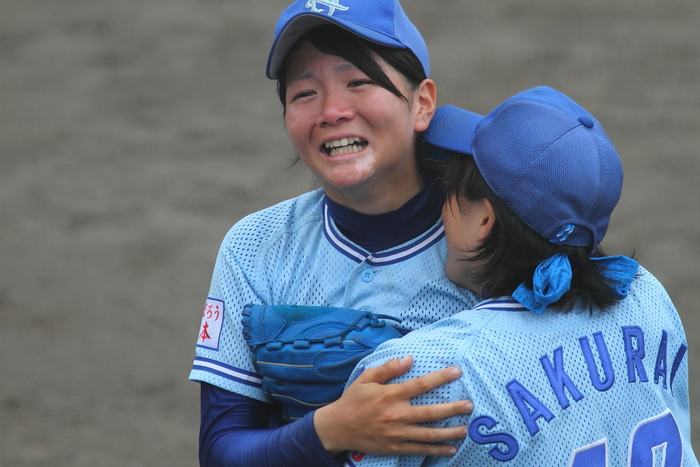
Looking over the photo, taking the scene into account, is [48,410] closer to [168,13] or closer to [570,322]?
[168,13]

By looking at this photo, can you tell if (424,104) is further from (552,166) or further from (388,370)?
(388,370)

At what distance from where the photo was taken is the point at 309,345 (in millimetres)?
1554

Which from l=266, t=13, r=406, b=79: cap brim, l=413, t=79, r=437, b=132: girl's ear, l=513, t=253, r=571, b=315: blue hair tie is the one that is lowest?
l=513, t=253, r=571, b=315: blue hair tie

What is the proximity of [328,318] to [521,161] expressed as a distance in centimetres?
46

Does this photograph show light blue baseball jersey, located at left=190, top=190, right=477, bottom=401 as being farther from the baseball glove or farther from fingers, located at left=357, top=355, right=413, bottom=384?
fingers, located at left=357, top=355, right=413, bottom=384

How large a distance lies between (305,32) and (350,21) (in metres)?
0.11

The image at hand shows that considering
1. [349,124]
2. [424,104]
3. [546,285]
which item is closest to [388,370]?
[546,285]

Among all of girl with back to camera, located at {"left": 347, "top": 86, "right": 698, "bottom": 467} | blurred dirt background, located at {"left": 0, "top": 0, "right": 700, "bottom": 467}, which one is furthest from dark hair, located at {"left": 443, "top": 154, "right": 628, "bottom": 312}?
blurred dirt background, located at {"left": 0, "top": 0, "right": 700, "bottom": 467}

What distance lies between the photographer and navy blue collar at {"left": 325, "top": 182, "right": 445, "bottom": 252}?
5.69 feet

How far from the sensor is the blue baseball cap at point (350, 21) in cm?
161

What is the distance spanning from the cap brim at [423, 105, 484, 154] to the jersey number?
0.55 m

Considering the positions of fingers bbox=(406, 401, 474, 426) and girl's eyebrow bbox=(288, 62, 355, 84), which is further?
girl's eyebrow bbox=(288, 62, 355, 84)

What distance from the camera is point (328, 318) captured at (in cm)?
159

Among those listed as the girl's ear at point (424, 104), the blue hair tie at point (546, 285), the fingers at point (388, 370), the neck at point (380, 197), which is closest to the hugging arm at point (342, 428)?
the fingers at point (388, 370)
